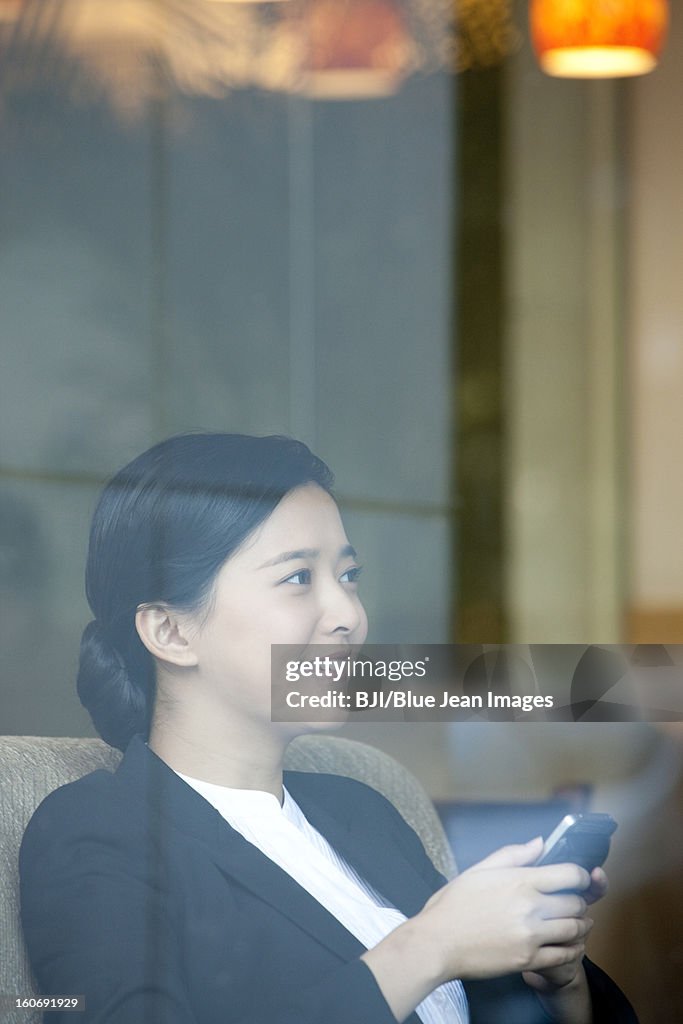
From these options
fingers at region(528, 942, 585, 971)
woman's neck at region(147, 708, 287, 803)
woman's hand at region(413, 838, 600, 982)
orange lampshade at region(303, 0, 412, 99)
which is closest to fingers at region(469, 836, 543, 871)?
woman's hand at region(413, 838, 600, 982)

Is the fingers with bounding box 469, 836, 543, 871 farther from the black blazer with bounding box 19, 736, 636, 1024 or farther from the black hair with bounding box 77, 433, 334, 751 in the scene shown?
the black hair with bounding box 77, 433, 334, 751

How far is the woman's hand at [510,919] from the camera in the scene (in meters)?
1.84

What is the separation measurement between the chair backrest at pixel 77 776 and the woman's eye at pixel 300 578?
21 centimetres

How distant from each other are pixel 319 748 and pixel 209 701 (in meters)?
0.16

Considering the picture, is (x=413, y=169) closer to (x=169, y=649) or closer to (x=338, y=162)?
(x=338, y=162)

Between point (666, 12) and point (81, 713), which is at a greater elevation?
point (666, 12)

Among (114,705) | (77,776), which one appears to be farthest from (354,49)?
(77,776)

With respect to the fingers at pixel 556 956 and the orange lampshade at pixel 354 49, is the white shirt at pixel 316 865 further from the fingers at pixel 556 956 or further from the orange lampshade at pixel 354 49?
the orange lampshade at pixel 354 49

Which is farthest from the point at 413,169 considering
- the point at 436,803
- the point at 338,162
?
the point at 436,803

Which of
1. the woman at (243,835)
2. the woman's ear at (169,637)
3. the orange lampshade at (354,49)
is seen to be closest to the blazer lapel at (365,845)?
the woman at (243,835)

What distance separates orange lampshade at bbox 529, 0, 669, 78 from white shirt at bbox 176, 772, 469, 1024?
104 centimetres

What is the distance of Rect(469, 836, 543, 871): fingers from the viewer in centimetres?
185

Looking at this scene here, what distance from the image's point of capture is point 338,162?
1.89m

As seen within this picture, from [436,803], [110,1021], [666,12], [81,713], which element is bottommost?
[110,1021]
